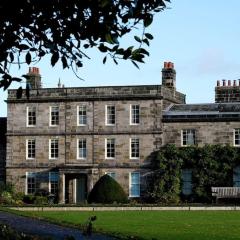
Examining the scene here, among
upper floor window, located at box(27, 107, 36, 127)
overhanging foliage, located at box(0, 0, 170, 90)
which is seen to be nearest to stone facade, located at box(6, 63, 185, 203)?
upper floor window, located at box(27, 107, 36, 127)

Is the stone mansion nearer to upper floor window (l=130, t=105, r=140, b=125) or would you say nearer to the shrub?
upper floor window (l=130, t=105, r=140, b=125)

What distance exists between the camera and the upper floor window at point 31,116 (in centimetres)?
4731

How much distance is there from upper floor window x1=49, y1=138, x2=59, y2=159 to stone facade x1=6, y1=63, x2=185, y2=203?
0.06 meters

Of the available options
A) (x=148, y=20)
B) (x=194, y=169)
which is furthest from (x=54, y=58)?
(x=194, y=169)

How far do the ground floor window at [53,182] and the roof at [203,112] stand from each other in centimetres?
773

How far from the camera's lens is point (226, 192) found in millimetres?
40688

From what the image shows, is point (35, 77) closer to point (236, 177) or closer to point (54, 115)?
point (54, 115)

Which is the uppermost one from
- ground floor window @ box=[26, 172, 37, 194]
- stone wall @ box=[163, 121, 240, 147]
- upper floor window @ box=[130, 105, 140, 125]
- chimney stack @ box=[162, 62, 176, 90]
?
chimney stack @ box=[162, 62, 176, 90]

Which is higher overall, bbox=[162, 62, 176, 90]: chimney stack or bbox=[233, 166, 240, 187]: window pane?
bbox=[162, 62, 176, 90]: chimney stack

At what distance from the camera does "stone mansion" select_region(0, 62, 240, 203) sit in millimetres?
44375

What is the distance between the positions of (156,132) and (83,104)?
507 centimetres

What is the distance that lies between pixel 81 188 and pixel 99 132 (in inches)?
Result: 158

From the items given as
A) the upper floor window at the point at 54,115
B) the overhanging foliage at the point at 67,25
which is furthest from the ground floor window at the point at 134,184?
the overhanging foliage at the point at 67,25

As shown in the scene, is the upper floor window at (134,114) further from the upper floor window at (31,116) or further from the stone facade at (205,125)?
the upper floor window at (31,116)
